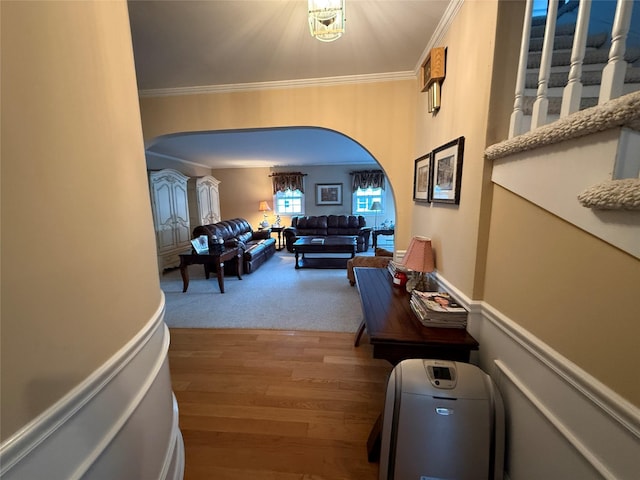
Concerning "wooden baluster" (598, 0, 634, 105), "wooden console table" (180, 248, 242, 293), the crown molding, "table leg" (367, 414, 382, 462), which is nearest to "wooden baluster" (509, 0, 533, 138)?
"wooden baluster" (598, 0, 634, 105)

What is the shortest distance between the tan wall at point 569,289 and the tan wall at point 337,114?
1.40m

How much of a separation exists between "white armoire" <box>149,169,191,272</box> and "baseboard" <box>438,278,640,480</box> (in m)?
5.53

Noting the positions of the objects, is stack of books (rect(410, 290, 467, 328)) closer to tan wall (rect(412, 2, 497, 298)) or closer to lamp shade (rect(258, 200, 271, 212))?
tan wall (rect(412, 2, 497, 298))

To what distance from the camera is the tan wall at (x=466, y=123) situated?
1.24m

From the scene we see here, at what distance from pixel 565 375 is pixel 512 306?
0.31 metres

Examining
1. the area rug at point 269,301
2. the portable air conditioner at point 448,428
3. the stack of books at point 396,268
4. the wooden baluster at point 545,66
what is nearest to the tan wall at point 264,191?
the area rug at point 269,301

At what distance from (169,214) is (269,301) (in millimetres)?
3400

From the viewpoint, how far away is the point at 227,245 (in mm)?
5066

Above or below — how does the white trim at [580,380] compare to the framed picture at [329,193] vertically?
below

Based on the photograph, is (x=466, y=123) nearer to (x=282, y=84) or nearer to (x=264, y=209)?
(x=282, y=84)

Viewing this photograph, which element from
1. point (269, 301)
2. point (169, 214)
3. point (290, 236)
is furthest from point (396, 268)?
point (169, 214)

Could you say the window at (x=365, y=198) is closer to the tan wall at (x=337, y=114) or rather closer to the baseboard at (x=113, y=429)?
the tan wall at (x=337, y=114)

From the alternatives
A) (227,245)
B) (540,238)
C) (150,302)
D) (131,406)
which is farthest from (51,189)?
(227,245)

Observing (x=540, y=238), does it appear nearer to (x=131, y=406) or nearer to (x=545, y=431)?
(x=545, y=431)
